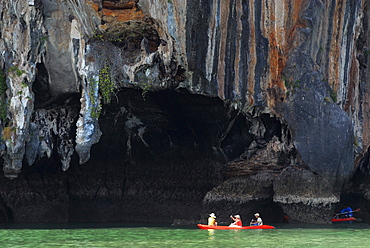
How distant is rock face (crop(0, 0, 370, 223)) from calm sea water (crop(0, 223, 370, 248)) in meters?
2.60

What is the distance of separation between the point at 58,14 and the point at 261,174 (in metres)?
8.86

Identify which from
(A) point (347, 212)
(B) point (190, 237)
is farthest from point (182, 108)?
(A) point (347, 212)

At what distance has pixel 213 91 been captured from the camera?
1950cm

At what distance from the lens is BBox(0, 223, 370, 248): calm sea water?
557 inches

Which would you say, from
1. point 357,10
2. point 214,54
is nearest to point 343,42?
point 357,10

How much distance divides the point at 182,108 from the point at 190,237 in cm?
665

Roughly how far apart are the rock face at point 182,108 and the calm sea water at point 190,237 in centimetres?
260

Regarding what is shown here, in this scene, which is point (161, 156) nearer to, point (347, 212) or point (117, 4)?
point (117, 4)

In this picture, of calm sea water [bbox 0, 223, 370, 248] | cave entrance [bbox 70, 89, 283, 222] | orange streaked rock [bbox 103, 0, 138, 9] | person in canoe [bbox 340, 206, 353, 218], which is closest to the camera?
calm sea water [bbox 0, 223, 370, 248]

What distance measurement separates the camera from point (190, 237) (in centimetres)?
1606

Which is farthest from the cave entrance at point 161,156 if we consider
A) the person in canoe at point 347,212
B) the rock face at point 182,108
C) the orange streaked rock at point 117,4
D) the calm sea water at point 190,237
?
the calm sea water at point 190,237

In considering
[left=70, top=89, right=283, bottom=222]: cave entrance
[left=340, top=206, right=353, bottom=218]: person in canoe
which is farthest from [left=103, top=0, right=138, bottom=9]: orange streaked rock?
[left=340, top=206, right=353, bottom=218]: person in canoe

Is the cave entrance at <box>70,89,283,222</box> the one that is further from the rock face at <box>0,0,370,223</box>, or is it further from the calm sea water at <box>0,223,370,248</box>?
the calm sea water at <box>0,223,370,248</box>

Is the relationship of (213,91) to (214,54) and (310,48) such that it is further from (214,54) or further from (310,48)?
(310,48)
